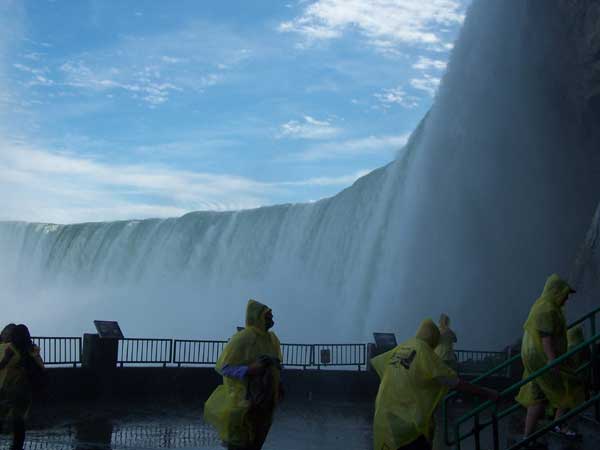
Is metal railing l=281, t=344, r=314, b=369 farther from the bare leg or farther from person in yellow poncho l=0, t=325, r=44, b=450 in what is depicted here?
the bare leg

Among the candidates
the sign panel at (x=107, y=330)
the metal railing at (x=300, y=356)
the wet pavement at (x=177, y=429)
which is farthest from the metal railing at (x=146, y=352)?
the metal railing at (x=300, y=356)

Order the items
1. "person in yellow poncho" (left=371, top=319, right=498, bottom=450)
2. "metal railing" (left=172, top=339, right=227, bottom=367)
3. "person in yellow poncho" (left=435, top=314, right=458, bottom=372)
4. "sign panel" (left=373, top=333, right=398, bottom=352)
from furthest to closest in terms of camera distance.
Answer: "sign panel" (left=373, top=333, right=398, bottom=352) → "metal railing" (left=172, top=339, right=227, bottom=367) → "person in yellow poncho" (left=435, top=314, right=458, bottom=372) → "person in yellow poncho" (left=371, top=319, right=498, bottom=450)

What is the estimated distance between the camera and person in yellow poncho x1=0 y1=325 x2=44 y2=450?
7.56 metres

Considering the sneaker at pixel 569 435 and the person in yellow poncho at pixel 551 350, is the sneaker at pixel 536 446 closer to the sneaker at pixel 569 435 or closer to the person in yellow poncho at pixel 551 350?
the person in yellow poncho at pixel 551 350

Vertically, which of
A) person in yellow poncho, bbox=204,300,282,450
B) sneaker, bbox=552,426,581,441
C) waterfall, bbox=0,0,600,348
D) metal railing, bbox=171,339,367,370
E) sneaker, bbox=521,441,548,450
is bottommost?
metal railing, bbox=171,339,367,370

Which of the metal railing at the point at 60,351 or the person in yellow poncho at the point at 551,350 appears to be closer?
the person in yellow poncho at the point at 551,350

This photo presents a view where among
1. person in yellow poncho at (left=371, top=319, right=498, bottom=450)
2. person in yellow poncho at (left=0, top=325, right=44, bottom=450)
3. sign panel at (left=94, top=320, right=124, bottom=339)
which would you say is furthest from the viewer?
sign panel at (left=94, top=320, right=124, bottom=339)

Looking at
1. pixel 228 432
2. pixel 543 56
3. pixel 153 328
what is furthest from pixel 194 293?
pixel 228 432

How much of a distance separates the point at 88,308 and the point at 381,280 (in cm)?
2167

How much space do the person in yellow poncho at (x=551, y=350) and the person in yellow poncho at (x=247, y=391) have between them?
2271 millimetres

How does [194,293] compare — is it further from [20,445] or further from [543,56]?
[20,445]

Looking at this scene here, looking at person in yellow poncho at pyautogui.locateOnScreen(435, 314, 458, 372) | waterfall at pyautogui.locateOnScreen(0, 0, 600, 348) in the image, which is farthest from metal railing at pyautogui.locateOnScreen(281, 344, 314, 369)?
waterfall at pyautogui.locateOnScreen(0, 0, 600, 348)

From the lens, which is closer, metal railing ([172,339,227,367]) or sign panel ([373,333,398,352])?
metal railing ([172,339,227,367])

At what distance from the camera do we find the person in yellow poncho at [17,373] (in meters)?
7.56
